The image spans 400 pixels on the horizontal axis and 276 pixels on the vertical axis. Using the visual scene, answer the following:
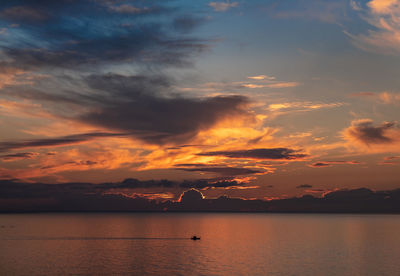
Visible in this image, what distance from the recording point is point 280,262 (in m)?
126

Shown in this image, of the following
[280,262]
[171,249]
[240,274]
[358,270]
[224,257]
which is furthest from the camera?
[171,249]

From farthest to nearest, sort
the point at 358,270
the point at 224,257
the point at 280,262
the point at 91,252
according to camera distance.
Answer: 1. the point at 91,252
2. the point at 224,257
3. the point at 280,262
4. the point at 358,270

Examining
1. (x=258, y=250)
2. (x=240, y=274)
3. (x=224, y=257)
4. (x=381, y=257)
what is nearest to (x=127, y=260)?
(x=224, y=257)

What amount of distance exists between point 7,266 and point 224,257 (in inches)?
2656

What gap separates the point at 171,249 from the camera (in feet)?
535

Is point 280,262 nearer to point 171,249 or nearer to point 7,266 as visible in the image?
point 171,249

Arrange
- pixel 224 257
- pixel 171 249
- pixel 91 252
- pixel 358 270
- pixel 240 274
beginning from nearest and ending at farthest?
pixel 240 274 < pixel 358 270 < pixel 224 257 < pixel 91 252 < pixel 171 249

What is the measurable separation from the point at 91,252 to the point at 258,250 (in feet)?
210

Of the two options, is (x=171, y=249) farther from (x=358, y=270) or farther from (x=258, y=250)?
(x=358, y=270)

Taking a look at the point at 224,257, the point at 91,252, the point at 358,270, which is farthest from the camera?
the point at 91,252

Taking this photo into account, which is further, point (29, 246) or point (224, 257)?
point (29, 246)

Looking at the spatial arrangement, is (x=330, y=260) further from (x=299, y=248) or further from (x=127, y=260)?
(x=127, y=260)

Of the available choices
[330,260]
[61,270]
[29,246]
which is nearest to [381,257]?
[330,260]

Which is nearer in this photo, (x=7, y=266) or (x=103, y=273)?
(x=103, y=273)
